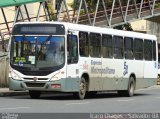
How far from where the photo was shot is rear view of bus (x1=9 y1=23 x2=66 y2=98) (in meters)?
24.5

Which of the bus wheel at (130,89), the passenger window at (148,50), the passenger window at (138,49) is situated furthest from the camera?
the passenger window at (148,50)

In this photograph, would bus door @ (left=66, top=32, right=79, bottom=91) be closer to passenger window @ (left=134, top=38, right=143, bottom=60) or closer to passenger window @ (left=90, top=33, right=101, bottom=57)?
passenger window @ (left=90, top=33, right=101, bottom=57)

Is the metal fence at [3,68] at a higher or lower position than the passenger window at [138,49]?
lower

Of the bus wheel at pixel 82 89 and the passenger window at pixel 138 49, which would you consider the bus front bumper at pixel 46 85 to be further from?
the passenger window at pixel 138 49

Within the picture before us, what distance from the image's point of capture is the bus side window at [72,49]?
24797 millimetres

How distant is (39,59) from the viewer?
2466 centimetres

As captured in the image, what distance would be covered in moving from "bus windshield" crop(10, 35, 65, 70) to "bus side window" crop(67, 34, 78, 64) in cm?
28

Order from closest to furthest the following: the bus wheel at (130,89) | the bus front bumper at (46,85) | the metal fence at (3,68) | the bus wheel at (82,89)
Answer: the bus front bumper at (46,85), the bus wheel at (82,89), the bus wheel at (130,89), the metal fence at (3,68)

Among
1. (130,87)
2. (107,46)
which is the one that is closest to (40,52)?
(107,46)

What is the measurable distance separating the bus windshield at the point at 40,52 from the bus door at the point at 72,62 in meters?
0.32

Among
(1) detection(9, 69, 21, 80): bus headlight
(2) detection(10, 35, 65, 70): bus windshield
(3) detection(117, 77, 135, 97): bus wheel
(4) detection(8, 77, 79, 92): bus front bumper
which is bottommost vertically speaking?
(3) detection(117, 77, 135, 97): bus wheel

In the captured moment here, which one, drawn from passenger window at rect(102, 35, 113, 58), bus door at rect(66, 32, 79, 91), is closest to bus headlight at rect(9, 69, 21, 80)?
bus door at rect(66, 32, 79, 91)

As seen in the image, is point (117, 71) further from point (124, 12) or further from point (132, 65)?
point (124, 12)

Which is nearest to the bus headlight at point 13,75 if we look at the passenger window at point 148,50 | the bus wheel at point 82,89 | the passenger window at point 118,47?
the bus wheel at point 82,89
